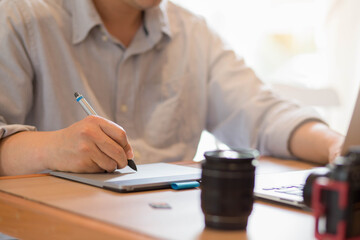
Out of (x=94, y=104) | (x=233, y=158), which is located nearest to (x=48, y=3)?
(x=94, y=104)

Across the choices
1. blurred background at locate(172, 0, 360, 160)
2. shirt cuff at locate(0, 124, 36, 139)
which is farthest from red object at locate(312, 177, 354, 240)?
blurred background at locate(172, 0, 360, 160)

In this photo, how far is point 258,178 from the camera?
0.83 metres

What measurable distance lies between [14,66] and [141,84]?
0.36 metres

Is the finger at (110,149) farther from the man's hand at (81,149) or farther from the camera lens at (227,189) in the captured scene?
the camera lens at (227,189)

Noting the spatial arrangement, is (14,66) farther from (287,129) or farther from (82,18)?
(287,129)

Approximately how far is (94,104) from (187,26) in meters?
0.42

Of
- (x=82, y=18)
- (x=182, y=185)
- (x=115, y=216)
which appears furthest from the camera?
(x=82, y=18)

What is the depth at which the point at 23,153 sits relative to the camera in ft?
2.93

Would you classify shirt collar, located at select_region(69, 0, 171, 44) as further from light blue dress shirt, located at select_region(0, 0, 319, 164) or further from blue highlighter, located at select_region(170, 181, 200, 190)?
blue highlighter, located at select_region(170, 181, 200, 190)

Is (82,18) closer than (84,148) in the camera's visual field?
No

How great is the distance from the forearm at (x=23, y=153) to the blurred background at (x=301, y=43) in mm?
1467

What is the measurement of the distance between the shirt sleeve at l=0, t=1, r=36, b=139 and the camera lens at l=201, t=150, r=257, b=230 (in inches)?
27.2

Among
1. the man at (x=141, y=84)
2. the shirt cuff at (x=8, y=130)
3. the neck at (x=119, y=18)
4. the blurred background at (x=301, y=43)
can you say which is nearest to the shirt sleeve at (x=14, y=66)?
the man at (x=141, y=84)

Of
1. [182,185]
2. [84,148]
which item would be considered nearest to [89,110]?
[84,148]
